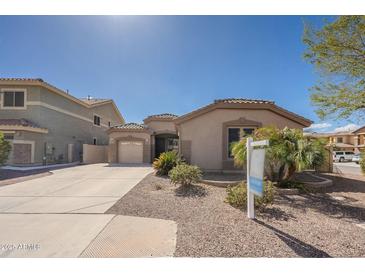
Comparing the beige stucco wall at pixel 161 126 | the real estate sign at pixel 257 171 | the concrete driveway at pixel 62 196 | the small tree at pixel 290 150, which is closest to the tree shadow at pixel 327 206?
the small tree at pixel 290 150

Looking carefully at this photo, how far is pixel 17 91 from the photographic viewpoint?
16.3 metres

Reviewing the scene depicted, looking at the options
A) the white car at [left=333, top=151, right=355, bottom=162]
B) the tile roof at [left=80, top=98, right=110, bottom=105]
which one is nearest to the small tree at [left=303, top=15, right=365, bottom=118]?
the tile roof at [left=80, top=98, right=110, bottom=105]

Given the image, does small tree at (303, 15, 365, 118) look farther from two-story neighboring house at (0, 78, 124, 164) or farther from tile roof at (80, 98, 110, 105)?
tile roof at (80, 98, 110, 105)

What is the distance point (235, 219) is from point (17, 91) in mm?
19768

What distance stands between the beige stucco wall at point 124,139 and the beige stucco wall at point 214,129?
8.90 meters

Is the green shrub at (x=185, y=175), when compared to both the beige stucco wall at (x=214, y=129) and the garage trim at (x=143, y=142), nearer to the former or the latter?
the beige stucco wall at (x=214, y=129)

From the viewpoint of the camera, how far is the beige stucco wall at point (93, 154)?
66.2 feet

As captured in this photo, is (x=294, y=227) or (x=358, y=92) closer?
(x=294, y=227)

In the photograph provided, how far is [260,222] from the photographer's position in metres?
4.68

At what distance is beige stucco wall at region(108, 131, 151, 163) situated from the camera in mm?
19016

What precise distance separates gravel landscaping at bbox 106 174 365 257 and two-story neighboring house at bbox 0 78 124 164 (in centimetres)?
1308

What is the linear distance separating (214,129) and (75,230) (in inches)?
329
